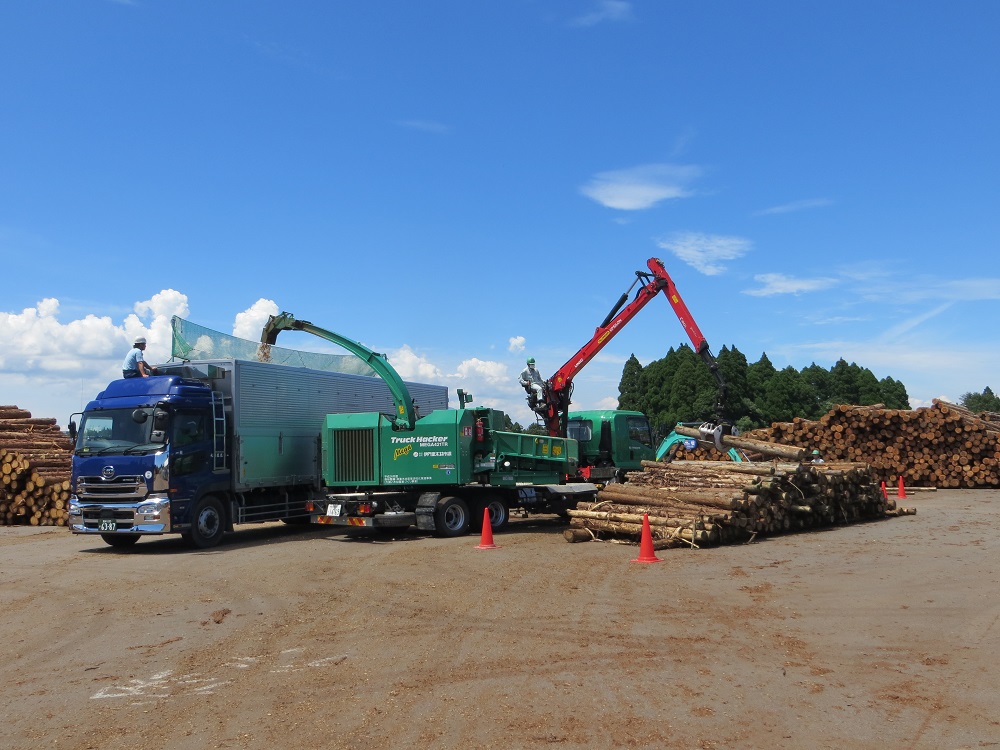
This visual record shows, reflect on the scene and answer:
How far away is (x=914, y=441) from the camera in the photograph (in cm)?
2717

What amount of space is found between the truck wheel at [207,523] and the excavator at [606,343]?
8.56 m

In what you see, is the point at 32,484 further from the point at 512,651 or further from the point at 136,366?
the point at 512,651

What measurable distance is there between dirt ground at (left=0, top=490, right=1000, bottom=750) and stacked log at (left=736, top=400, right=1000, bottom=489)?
1454 centimetres

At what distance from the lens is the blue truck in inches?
580

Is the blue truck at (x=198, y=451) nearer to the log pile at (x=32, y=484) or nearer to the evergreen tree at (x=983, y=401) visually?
the log pile at (x=32, y=484)

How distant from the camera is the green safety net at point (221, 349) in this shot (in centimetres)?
1739

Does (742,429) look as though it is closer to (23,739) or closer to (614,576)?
(614,576)

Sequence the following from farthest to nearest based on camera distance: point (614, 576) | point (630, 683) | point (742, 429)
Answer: point (742, 429), point (614, 576), point (630, 683)

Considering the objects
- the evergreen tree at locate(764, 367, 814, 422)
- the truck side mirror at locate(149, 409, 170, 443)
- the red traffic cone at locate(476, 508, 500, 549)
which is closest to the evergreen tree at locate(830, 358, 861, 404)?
the evergreen tree at locate(764, 367, 814, 422)

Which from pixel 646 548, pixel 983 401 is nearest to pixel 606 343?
pixel 646 548

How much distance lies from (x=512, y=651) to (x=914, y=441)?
2379 cm

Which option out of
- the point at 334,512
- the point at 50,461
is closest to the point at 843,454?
the point at 334,512

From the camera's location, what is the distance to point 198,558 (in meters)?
14.1

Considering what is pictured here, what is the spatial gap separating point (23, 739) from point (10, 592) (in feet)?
22.3
